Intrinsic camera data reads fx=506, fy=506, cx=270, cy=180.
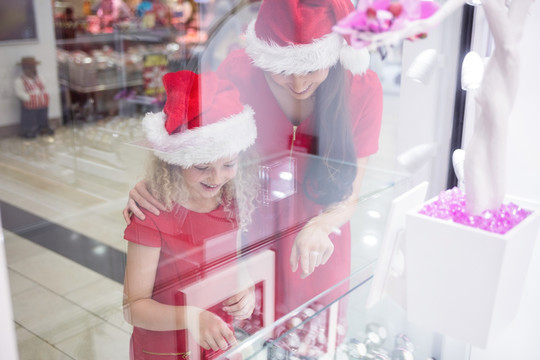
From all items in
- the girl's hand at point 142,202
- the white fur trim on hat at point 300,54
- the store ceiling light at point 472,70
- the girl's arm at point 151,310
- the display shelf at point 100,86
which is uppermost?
the white fur trim on hat at point 300,54

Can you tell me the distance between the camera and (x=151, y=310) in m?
0.88

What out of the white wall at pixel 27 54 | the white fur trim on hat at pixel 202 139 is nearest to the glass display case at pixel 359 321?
the white fur trim on hat at pixel 202 139

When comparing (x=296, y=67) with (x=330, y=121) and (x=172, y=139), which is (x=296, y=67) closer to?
(x=330, y=121)

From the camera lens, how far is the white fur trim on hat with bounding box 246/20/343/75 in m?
0.87

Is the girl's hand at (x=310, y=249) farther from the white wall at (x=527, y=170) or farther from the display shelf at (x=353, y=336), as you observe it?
the white wall at (x=527, y=170)

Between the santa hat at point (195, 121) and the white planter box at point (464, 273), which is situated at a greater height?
the santa hat at point (195, 121)

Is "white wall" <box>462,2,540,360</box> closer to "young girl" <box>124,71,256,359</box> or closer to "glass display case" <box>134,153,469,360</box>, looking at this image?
"glass display case" <box>134,153,469,360</box>

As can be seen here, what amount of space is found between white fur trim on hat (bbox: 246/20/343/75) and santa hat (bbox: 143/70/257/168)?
8 cm

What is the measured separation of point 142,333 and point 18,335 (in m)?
0.26

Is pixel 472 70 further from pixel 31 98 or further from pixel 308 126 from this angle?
pixel 31 98

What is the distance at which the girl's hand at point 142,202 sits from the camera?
31.7 inches

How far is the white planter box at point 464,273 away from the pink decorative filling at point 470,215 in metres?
0.02

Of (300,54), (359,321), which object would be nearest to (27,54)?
(300,54)

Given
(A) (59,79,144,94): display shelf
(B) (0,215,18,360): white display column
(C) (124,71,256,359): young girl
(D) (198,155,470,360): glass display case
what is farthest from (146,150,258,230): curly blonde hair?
(A) (59,79,144,94): display shelf
